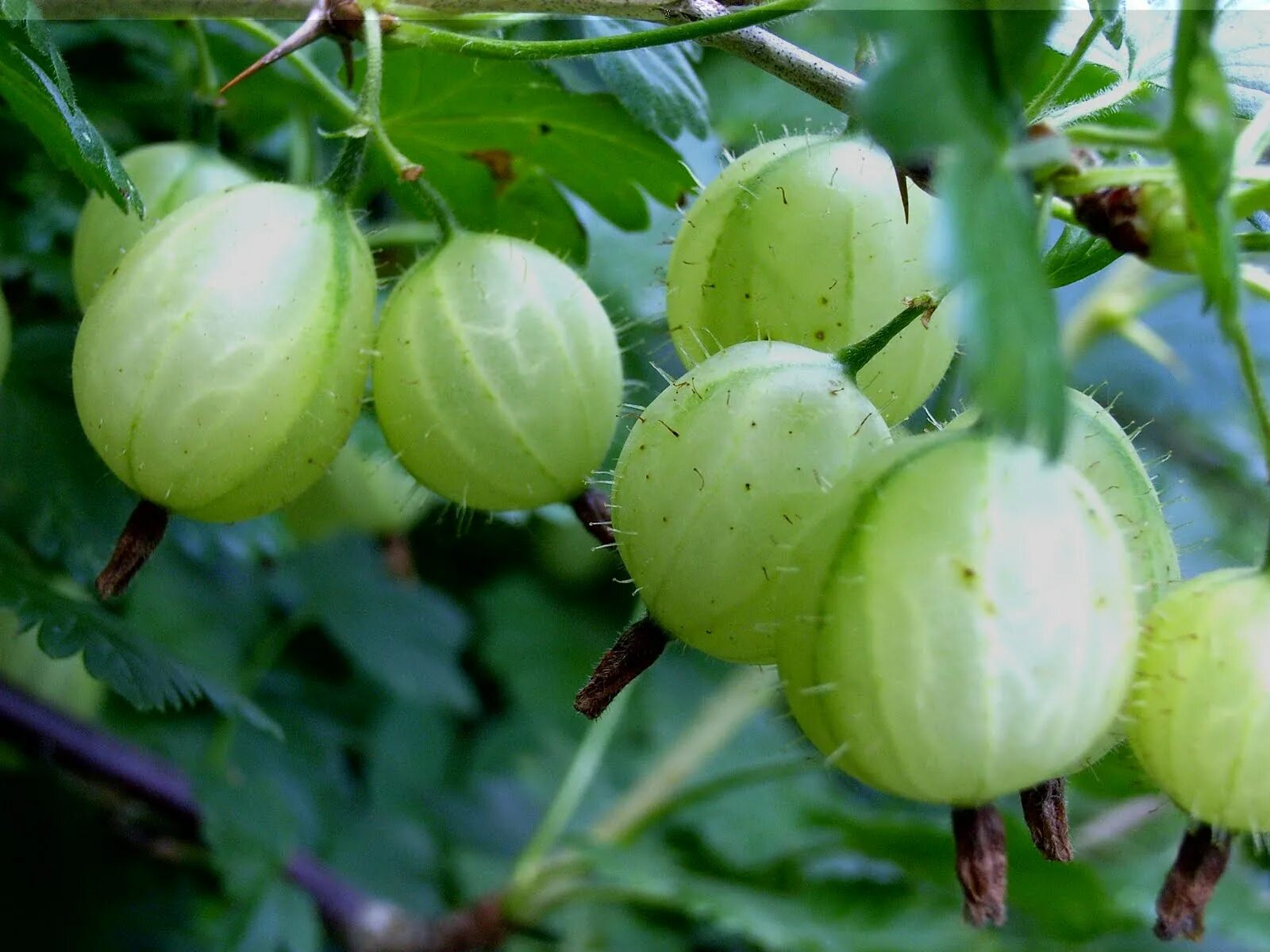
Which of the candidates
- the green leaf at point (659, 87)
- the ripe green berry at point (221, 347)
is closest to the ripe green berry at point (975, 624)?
the ripe green berry at point (221, 347)

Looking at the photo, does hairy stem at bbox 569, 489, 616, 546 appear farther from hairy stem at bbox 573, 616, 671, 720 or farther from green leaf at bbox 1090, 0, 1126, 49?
green leaf at bbox 1090, 0, 1126, 49

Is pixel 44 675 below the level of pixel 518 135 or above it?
below

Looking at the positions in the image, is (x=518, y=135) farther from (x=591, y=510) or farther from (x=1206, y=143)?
(x=1206, y=143)

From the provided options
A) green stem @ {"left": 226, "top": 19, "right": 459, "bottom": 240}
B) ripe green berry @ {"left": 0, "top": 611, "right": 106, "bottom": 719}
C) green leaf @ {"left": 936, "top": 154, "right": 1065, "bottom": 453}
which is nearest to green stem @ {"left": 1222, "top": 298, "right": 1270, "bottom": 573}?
green leaf @ {"left": 936, "top": 154, "right": 1065, "bottom": 453}

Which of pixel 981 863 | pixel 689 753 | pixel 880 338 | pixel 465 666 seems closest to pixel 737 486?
pixel 880 338

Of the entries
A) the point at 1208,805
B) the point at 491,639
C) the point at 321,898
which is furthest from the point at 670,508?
the point at 491,639

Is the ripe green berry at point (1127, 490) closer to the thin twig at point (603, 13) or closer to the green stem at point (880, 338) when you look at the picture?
the green stem at point (880, 338)

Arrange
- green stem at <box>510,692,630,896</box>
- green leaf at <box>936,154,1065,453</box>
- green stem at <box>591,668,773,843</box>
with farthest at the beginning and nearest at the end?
green stem at <box>591,668,773,843</box> < green stem at <box>510,692,630,896</box> < green leaf at <box>936,154,1065,453</box>
